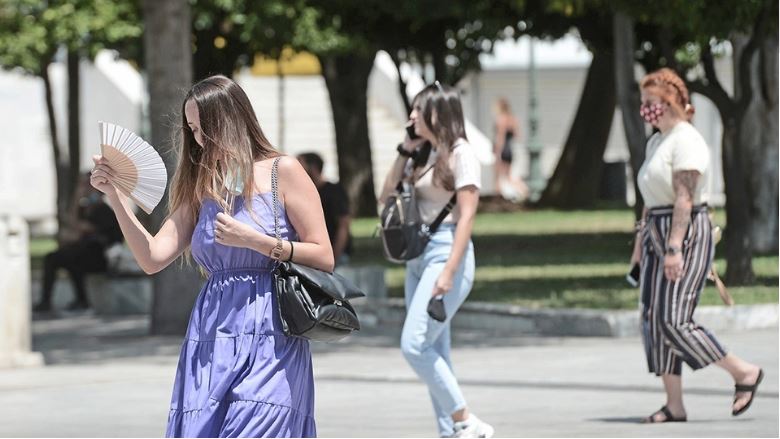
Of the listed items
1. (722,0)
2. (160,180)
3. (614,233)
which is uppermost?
(722,0)

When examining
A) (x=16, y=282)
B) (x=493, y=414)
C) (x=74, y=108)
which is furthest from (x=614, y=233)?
(x=493, y=414)

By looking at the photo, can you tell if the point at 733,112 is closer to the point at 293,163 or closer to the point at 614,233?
the point at 614,233

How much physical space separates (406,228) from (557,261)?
12118 mm

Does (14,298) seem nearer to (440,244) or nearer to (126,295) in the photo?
(126,295)

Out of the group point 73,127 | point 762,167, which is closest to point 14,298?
point 762,167

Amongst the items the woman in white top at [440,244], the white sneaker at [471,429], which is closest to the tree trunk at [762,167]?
the woman in white top at [440,244]

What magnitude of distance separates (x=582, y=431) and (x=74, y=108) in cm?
1809

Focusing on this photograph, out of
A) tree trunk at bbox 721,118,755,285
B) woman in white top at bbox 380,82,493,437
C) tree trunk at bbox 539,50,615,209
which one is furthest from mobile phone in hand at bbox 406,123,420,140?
tree trunk at bbox 539,50,615,209

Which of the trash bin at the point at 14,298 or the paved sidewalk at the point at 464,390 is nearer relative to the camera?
the paved sidewalk at the point at 464,390

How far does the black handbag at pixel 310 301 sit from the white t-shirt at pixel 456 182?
2683 mm

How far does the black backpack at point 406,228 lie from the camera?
827cm

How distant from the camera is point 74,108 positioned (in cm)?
2562

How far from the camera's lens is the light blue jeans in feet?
26.7

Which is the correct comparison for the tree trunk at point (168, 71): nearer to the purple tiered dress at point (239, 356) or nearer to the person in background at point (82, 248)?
the person in background at point (82, 248)
